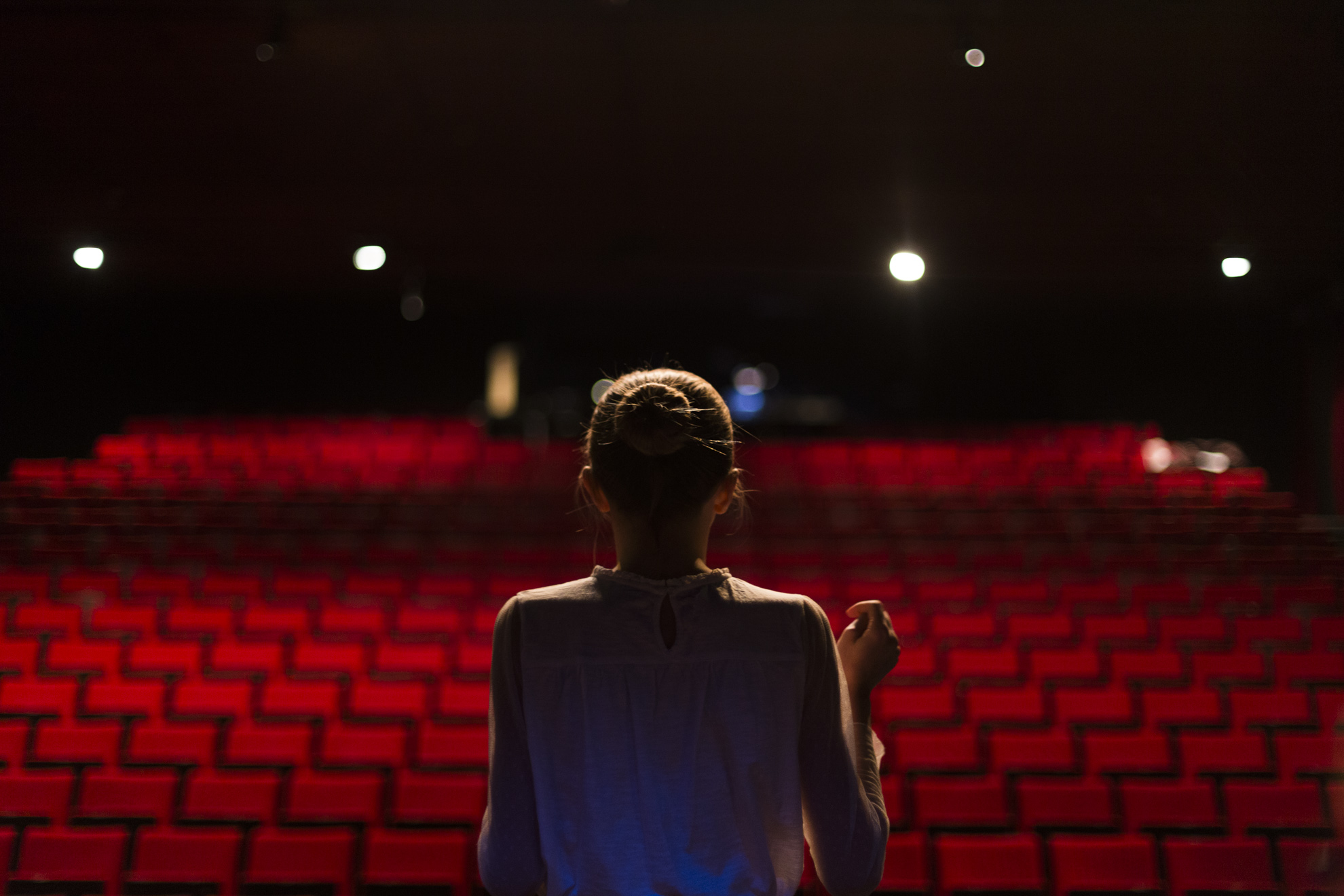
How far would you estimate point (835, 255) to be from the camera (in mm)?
4684

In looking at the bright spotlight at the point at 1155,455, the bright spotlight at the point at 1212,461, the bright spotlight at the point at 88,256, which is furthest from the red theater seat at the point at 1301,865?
the bright spotlight at the point at 88,256

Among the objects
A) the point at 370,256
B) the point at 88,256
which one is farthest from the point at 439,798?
the point at 88,256

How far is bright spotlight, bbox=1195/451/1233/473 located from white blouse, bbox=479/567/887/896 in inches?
224

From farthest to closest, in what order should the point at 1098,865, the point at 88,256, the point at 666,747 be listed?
the point at 88,256 < the point at 1098,865 < the point at 666,747

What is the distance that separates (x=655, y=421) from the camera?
1.35 feet

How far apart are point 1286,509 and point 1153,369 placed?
2170 mm

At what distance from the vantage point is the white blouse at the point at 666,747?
40 centimetres

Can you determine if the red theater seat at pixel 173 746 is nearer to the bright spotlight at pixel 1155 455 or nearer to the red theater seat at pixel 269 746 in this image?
the red theater seat at pixel 269 746

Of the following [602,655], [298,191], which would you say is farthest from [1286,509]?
[298,191]

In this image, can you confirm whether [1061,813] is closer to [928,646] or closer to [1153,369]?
[928,646]

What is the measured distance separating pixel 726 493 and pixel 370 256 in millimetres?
4472

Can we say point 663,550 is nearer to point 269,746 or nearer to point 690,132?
point 269,746

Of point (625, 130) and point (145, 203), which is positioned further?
point (145, 203)

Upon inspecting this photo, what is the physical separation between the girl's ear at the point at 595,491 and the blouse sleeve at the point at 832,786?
115 mm
